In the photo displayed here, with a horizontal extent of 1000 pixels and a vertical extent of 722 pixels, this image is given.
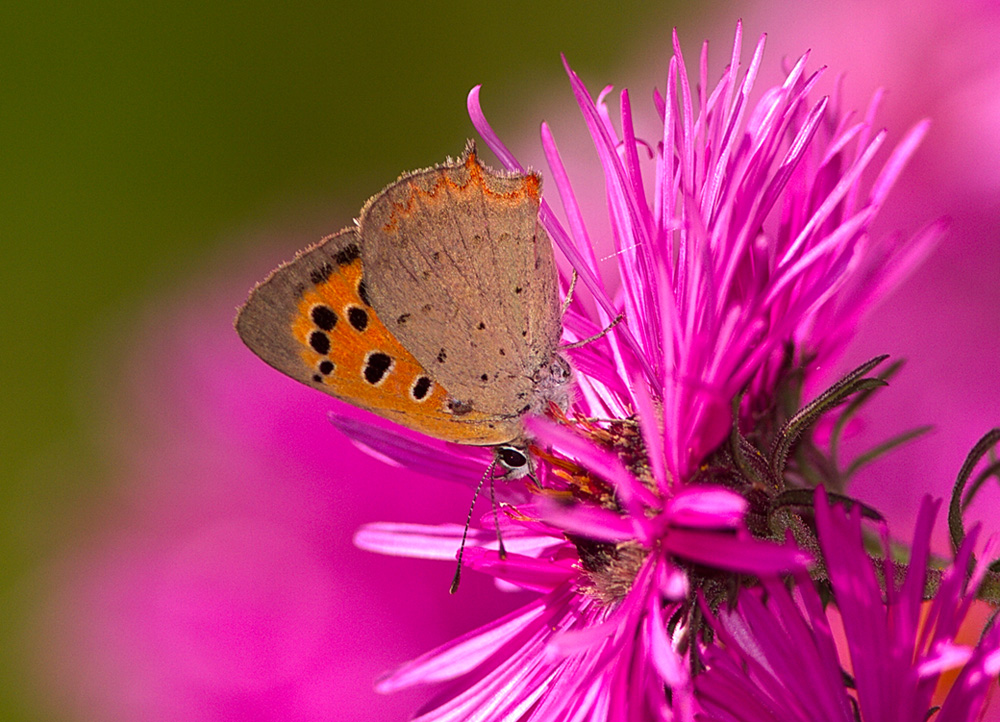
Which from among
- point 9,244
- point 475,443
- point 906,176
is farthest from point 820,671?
point 9,244

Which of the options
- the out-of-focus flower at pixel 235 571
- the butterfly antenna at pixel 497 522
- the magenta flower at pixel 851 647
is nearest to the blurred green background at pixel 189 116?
the out-of-focus flower at pixel 235 571

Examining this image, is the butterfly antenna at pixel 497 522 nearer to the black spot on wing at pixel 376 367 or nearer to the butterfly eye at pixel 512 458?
the butterfly eye at pixel 512 458

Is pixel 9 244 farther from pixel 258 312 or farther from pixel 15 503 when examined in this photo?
pixel 258 312

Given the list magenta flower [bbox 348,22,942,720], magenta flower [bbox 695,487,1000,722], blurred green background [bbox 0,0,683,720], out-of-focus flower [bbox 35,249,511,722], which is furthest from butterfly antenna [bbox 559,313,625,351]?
blurred green background [bbox 0,0,683,720]

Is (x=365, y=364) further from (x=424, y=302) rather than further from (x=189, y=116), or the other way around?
(x=189, y=116)

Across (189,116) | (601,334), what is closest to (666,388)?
(601,334)
